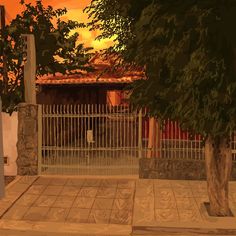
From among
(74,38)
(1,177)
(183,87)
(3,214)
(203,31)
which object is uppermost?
(74,38)

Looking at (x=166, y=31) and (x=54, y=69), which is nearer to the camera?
(x=166, y=31)

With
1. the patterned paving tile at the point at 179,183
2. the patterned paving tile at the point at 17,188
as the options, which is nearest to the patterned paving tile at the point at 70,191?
the patterned paving tile at the point at 17,188

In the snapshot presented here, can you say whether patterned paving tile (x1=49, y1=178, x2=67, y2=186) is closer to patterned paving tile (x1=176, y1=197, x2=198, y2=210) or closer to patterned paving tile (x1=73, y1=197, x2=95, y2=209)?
patterned paving tile (x1=73, y1=197, x2=95, y2=209)

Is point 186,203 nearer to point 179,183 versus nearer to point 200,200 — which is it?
point 200,200

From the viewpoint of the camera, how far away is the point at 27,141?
1134 cm

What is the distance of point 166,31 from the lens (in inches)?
273

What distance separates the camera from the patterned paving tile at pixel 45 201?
8805mm

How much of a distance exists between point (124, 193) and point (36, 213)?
2.39 metres

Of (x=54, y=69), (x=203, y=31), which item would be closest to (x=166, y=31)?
(x=203, y=31)

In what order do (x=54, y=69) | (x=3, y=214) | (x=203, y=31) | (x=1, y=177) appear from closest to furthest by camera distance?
(x=1, y=177) → (x=203, y=31) → (x=3, y=214) → (x=54, y=69)

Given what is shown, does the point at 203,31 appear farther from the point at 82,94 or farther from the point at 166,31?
the point at 82,94

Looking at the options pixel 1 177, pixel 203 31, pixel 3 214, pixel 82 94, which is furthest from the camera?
pixel 82 94

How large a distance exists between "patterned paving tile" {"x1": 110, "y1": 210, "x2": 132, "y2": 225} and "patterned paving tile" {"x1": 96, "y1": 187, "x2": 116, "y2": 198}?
118 centimetres

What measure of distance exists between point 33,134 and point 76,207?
3.44m
